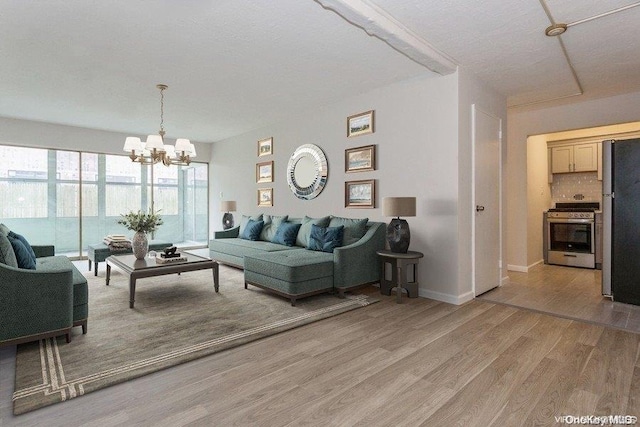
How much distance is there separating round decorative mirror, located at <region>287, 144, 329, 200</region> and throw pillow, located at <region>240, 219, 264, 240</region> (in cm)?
88

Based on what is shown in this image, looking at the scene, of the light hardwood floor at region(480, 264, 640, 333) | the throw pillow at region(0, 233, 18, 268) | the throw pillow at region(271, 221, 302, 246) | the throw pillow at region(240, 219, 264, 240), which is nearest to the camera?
the throw pillow at region(0, 233, 18, 268)

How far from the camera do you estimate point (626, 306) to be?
12.0 feet

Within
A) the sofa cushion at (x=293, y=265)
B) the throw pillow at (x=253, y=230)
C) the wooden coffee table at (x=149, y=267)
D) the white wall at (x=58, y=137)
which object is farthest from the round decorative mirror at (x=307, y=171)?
the white wall at (x=58, y=137)

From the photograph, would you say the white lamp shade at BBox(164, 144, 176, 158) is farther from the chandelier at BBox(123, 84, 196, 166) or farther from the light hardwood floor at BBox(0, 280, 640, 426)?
the light hardwood floor at BBox(0, 280, 640, 426)

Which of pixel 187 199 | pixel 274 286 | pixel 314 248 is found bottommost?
pixel 274 286

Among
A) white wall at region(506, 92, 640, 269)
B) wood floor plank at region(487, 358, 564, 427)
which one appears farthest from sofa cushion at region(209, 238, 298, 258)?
white wall at region(506, 92, 640, 269)

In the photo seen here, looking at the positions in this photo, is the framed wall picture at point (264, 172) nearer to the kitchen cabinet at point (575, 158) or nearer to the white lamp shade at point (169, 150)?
the white lamp shade at point (169, 150)

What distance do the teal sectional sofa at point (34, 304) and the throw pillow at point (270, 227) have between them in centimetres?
332

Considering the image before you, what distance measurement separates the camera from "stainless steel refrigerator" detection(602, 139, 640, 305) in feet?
12.0

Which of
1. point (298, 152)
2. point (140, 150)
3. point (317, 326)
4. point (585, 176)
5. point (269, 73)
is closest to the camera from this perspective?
point (317, 326)

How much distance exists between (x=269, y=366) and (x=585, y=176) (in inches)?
275

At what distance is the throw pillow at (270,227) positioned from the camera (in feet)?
19.1

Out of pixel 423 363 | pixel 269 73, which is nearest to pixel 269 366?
pixel 423 363

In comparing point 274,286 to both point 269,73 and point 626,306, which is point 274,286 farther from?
point 626,306
